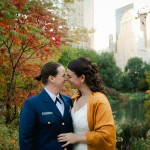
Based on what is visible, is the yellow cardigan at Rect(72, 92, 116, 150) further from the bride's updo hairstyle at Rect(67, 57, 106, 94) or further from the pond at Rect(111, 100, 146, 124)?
the pond at Rect(111, 100, 146, 124)

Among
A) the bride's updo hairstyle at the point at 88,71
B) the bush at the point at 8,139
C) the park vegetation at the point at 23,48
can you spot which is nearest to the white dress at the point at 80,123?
the bride's updo hairstyle at the point at 88,71

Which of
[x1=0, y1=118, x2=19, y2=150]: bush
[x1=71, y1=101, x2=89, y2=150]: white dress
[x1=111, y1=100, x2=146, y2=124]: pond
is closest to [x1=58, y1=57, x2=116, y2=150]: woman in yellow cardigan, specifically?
[x1=71, y1=101, x2=89, y2=150]: white dress

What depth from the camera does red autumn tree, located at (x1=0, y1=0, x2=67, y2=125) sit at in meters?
5.73

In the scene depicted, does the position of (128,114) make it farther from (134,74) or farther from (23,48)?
(134,74)

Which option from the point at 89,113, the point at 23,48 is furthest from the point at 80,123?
the point at 23,48

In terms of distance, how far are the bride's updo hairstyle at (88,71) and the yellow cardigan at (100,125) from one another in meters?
0.11

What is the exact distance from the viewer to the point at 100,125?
8.40 feet

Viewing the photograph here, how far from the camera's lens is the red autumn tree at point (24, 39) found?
573 centimetres

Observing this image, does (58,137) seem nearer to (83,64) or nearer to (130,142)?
(83,64)

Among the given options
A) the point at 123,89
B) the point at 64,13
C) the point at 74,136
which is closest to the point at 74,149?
the point at 74,136

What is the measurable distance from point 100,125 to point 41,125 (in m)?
0.49

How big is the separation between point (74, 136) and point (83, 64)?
2.07 feet

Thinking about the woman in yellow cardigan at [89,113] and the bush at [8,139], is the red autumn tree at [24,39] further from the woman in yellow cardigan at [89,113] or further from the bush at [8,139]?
the woman in yellow cardigan at [89,113]

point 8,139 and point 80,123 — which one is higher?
point 80,123
